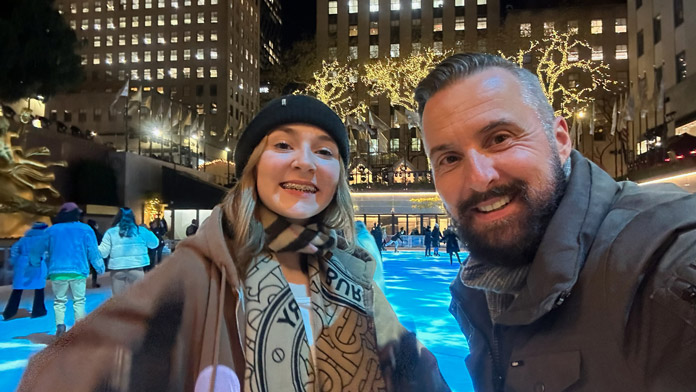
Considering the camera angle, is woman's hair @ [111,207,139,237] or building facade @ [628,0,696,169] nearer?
woman's hair @ [111,207,139,237]

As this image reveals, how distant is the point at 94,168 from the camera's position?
2438 centimetres

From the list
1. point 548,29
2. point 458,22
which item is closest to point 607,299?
point 548,29

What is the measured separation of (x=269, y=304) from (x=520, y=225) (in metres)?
0.88

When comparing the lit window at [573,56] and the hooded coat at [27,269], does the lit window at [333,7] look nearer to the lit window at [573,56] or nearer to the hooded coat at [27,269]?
the lit window at [573,56]

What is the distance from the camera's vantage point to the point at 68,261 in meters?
6.52

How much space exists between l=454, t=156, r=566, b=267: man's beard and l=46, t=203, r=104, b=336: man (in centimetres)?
668

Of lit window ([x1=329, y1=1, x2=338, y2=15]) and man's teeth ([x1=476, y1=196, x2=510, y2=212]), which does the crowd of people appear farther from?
lit window ([x1=329, y1=1, x2=338, y2=15])

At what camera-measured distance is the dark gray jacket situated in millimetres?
930

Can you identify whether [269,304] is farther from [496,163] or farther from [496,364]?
[496,163]

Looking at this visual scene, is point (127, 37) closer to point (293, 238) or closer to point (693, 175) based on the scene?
point (693, 175)

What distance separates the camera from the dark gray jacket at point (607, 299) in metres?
0.93

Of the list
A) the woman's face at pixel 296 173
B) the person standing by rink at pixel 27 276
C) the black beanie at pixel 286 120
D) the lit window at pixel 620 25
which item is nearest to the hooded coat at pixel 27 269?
the person standing by rink at pixel 27 276

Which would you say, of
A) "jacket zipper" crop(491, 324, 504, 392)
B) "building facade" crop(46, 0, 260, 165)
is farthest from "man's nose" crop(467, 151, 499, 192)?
"building facade" crop(46, 0, 260, 165)

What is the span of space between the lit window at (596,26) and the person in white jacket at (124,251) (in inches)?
2145
